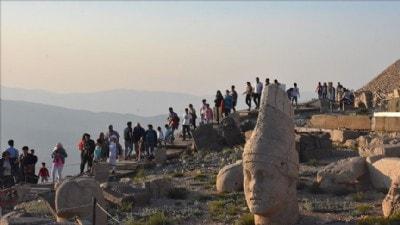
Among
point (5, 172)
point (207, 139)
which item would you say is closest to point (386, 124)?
point (207, 139)

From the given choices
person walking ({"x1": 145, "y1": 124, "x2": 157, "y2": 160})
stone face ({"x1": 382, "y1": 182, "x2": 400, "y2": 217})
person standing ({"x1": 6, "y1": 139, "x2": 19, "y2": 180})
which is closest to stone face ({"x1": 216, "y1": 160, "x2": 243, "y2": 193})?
stone face ({"x1": 382, "y1": 182, "x2": 400, "y2": 217})

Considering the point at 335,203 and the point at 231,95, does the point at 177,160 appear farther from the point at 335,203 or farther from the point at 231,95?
the point at 335,203

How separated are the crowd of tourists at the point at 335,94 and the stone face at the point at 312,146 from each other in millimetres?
14673

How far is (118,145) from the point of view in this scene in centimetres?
2925

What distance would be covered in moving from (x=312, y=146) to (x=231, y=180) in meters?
5.49

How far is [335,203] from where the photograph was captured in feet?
60.8

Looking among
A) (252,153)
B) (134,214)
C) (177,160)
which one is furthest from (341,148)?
(252,153)

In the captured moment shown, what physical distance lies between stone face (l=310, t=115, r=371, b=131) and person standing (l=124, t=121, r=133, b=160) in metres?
8.38

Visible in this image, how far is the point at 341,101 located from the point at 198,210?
23751 millimetres

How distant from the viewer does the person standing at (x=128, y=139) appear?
2975 cm

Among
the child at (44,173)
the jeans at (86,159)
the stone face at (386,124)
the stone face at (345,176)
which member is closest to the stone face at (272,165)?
the stone face at (345,176)

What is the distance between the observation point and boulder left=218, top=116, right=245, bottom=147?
31031 millimetres

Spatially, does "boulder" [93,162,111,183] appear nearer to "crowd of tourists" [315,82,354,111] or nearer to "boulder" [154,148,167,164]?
"boulder" [154,148,167,164]

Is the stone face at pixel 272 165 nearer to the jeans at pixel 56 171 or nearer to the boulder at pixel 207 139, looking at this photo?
the jeans at pixel 56 171
